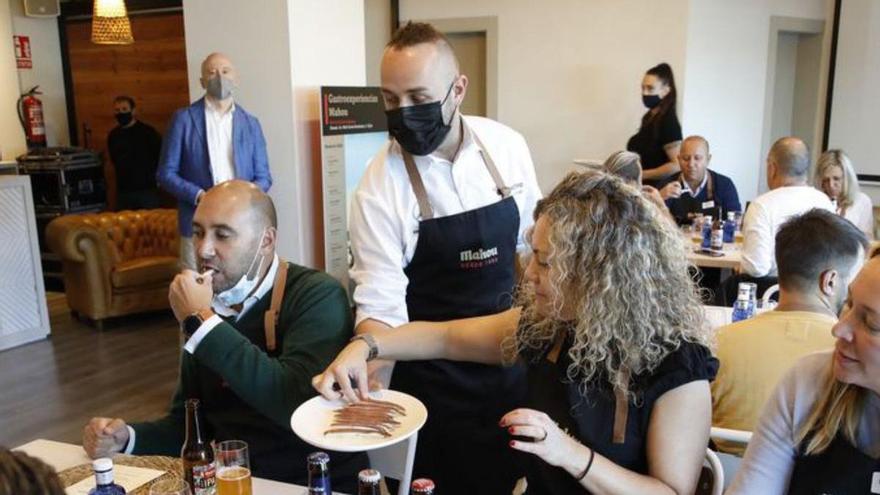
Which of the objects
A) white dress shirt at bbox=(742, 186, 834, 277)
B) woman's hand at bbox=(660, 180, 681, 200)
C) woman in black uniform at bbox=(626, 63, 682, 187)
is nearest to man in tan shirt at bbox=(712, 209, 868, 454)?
white dress shirt at bbox=(742, 186, 834, 277)

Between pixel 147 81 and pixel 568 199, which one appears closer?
pixel 568 199

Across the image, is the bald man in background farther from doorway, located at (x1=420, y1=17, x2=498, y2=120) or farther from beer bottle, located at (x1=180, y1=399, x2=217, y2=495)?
doorway, located at (x1=420, y1=17, x2=498, y2=120)

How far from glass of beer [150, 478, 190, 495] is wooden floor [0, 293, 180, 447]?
2.49 metres

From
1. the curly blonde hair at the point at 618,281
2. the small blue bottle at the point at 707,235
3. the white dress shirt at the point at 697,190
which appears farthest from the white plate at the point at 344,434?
the white dress shirt at the point at 697,190

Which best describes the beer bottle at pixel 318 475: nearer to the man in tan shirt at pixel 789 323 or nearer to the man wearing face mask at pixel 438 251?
the man wearing face mask at pixel 438 251

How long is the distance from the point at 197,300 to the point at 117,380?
3.11 meters

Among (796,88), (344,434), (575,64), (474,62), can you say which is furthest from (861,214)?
(344,434)

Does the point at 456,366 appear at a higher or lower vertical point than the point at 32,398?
higher

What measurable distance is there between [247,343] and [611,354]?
830 mm

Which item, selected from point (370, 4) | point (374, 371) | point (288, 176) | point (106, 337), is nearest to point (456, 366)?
point (374, 371)

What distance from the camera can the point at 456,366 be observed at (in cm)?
191

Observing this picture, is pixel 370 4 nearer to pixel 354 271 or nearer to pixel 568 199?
pixel 354 271

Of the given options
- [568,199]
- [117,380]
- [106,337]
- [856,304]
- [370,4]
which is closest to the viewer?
[856,304]

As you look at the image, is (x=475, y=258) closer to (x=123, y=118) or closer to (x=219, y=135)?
(x=219, y=135)
